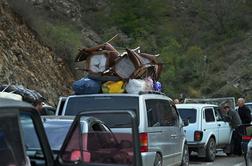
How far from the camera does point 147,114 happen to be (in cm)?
1058

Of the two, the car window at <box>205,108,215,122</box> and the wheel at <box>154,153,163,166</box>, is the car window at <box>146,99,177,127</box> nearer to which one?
the wheel at <box>154,153,163,166</box>

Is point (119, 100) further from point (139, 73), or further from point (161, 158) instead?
point (139, 73)

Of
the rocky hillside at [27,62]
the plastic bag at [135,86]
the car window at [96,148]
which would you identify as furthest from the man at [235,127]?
the car window at [96,148]

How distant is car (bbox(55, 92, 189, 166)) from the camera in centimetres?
1027

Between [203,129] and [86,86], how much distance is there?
210 inches

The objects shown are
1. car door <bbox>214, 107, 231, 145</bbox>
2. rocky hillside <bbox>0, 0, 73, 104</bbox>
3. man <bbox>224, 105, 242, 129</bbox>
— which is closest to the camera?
car door <bbox>214, 107, 231, 145</bbox>

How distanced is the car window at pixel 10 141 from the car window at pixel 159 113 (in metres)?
6.46

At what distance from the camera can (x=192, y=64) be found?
52.7 meters

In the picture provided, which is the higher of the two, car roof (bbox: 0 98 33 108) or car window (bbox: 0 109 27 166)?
car roof (bbox: 0 98 33 108)

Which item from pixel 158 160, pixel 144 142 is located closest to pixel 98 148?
pixel 144 142

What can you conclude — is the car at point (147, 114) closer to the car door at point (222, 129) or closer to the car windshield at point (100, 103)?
the car windshield at point (100, 103)

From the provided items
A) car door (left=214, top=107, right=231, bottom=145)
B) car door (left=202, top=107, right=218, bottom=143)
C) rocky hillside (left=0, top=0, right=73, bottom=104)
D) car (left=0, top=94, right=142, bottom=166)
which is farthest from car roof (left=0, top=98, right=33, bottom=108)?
rocky hillside (left=0, top=0, right=73, bottom=104)

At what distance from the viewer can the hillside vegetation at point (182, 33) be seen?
154 ft

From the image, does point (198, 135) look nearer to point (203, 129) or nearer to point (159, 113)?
point (203, 129)
